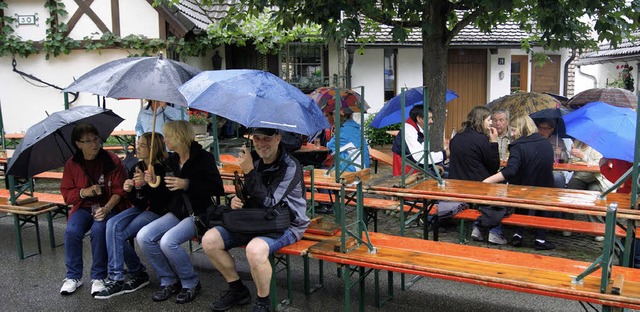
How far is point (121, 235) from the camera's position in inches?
202

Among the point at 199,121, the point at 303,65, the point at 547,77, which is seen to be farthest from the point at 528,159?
the point at 547,77

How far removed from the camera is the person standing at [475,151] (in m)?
6.16

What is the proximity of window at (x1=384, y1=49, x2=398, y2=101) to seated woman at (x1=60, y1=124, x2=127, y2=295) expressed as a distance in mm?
10458

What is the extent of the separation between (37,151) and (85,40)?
27.3 feet

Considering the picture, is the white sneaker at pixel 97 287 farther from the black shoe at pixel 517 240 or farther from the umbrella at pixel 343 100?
the black shoe at pixel 517 240

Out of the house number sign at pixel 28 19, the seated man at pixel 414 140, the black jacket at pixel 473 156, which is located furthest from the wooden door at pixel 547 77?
the house number sign at pixel 28 19

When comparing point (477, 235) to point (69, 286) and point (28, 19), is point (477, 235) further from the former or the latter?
point (28, 19)

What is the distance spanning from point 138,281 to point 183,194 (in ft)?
3.39

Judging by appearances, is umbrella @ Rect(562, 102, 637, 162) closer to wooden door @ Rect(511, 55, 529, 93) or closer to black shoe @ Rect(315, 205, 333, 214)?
black shoe @ Rect(315, 205, 333, 214)

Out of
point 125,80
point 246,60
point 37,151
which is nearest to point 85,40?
point 246,60

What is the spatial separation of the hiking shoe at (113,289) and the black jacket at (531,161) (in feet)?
12.7

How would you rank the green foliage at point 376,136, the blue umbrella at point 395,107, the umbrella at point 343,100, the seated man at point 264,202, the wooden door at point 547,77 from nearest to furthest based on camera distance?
1. the seated man at point 264,202
2. the blue umbrella at point 395,107
3. the umbrella at point 343,100
4. the green foliage at point 376,136
5. the wooden door at point 547,77

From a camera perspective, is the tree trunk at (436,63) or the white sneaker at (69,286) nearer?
the white sneaker at (69,286)

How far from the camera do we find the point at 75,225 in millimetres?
5316
